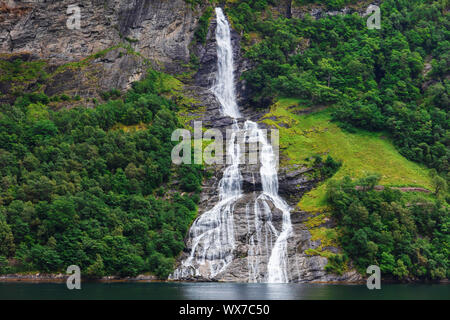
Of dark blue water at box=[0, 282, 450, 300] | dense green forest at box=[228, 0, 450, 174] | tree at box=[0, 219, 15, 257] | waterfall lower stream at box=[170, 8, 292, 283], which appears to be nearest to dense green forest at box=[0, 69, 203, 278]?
tree at box=[0, 219, 15, 257]

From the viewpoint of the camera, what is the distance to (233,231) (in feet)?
244

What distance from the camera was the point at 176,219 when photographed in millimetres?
76312

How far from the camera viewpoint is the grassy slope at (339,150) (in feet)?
270

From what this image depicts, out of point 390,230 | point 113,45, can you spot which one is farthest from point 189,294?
point 113,45

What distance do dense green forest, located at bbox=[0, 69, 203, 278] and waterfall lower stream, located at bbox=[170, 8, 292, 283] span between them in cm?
283

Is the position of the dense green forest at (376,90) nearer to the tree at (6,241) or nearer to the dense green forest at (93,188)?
the dense green forest at (93,188)

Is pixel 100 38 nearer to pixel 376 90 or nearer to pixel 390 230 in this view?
pixel 376 90

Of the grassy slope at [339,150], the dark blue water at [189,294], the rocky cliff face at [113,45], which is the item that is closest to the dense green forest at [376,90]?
the grassy slope at [339,150]

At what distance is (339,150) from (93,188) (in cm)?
4049

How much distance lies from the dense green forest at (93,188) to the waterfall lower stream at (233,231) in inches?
111

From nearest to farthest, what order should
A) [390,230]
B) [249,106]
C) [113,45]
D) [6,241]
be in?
1. [6,241]
2. [390,230]
3. [249,106]
4. [113,45]
